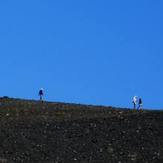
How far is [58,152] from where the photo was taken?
47.7 meters

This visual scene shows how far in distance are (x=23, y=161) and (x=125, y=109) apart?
19.5 m

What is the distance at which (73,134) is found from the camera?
5178cm

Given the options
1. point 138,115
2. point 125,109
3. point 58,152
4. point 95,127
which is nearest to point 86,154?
point 58,152

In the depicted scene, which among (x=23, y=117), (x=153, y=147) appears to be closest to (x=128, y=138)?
(x=153, y=147)

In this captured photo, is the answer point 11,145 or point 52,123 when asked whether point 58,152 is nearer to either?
point 11,145

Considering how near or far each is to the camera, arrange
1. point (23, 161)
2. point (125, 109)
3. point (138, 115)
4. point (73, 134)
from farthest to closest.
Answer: point (125, 109) → point (138, 115) → point (73, 134) → point (23, 161)

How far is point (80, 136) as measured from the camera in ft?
168

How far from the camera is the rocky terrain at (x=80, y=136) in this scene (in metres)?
47.0

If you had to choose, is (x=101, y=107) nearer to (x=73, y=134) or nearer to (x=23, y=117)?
(x=23, y=117)

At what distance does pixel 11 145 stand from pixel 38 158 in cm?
282

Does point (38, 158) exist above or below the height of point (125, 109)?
below

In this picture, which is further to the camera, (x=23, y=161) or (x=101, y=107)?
(x=101, y=107)

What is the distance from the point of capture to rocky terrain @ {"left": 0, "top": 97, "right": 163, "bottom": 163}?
46969 millimetres

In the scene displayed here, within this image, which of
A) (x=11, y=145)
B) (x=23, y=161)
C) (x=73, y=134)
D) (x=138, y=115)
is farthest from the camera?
(x=138, y=115)
